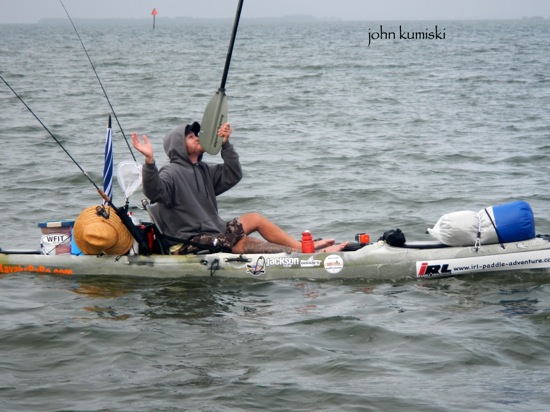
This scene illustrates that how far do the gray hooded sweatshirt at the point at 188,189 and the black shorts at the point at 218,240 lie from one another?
8 centimetres

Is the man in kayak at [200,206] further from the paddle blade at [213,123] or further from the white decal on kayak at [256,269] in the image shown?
the white decal on kayak at [256,269]

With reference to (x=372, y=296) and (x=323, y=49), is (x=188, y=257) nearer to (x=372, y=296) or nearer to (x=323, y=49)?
(x=372, y=296)

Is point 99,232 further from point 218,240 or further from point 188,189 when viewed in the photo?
point 218,240

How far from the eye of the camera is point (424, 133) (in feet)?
67.9

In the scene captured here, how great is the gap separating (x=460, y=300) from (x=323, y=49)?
51.3 meters

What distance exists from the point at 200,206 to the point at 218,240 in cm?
37

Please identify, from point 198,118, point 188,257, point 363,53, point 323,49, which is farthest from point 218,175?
point 323,49

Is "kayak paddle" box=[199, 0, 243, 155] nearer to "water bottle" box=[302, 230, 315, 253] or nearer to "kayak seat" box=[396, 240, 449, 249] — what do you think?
"water bottle" box=[302, 230, 315, 253]

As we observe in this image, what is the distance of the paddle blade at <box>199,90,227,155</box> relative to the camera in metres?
9.20

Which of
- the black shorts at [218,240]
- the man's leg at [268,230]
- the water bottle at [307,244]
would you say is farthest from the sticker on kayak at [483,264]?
the black shorts at [218,240]

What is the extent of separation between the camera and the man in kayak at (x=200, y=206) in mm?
9102

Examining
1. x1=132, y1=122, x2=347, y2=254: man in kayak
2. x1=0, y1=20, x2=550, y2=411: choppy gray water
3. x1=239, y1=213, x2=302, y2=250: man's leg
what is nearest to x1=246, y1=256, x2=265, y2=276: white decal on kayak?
x1=0, y1=20, x2=550, y2=411: choppy gray water

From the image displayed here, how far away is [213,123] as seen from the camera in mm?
9320

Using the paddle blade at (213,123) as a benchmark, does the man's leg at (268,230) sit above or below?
below
